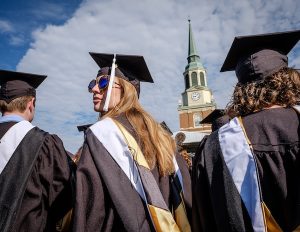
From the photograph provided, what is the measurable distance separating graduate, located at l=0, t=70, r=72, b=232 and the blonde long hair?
1.98ft

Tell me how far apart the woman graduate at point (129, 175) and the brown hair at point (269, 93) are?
0.71 meters

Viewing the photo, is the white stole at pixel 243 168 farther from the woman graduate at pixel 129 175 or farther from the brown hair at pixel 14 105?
the brown hair at pixel 14 105

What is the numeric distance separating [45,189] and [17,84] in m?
1.36

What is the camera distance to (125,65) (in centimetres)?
282

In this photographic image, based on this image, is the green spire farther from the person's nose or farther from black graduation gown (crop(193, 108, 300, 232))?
black graduation gown (crop(193, 108, 300, 232))

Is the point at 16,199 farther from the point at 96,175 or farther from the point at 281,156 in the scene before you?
the point at 281,156

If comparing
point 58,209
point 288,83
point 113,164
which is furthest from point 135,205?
point 288,83

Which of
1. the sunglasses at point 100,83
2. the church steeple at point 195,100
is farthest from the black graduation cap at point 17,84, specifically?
the church steeple at point 195,100

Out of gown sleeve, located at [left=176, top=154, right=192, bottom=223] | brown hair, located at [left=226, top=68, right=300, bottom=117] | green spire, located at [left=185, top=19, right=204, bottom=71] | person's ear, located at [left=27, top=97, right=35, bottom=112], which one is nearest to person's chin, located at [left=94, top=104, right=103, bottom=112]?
person's ear, located at [left=27, top=97, right=35, bottom=112]

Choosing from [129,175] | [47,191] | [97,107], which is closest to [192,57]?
[97,107]

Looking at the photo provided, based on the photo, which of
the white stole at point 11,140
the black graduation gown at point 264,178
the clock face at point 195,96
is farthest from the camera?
the clock face at point 195,96

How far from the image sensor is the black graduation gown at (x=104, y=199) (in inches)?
67.1

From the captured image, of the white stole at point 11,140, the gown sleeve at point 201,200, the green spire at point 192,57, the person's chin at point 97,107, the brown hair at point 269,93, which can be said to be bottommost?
the gown sleeve at point 201,200

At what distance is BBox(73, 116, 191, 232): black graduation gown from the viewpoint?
5.59 ft
